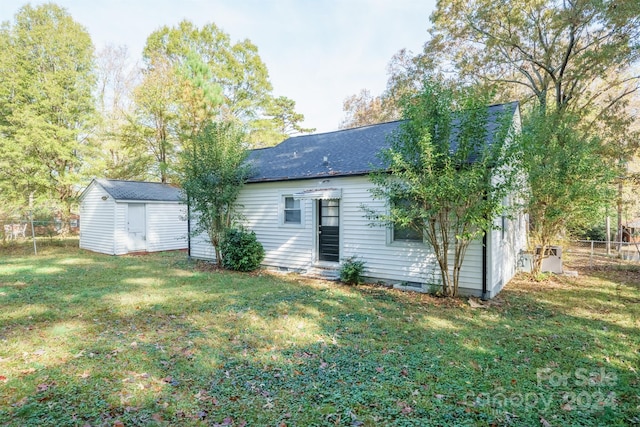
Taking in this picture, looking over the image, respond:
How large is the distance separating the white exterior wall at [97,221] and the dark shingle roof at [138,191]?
32 centimetres

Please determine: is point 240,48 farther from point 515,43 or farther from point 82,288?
point 82,288

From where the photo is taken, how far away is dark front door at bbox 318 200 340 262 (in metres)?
9.02

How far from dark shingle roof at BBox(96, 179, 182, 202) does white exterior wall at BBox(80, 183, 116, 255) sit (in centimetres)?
32

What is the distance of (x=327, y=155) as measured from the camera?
33.0 ft

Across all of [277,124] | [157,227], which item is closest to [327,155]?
[157,227]

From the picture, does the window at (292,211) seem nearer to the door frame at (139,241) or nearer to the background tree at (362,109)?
the door frame at (139,241)

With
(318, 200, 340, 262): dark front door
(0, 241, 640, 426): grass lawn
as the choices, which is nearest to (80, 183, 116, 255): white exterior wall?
(0, 241, 640, 426): grass lawn

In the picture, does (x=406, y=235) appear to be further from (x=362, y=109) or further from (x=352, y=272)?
(x=362, y=109)

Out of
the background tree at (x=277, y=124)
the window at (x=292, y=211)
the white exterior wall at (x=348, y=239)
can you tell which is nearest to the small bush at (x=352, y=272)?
the white exterior wall at (x=348, y=239)

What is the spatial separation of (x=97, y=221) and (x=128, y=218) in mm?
1821

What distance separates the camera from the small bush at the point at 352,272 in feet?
26.1

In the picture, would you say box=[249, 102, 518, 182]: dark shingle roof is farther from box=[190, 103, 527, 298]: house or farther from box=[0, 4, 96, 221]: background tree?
box=[0, 4, 96, 221]: background tree

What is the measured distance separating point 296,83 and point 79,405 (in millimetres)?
23126

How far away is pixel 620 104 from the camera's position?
1330 cm
